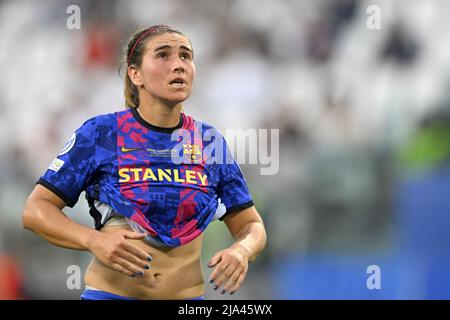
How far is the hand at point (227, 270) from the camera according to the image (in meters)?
2.50

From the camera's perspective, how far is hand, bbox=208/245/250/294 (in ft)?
8.21

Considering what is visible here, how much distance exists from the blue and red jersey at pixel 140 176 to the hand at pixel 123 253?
18 centimetres

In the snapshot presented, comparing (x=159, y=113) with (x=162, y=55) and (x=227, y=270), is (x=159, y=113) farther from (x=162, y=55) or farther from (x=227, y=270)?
(x=227, y=270)

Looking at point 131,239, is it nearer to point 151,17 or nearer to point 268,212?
point 268,212

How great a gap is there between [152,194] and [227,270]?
0.40 meters

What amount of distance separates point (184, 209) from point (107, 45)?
11.4 feet

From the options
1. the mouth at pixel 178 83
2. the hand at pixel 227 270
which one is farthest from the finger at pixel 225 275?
the mouth at pixel 178 83

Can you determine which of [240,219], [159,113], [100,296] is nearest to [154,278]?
[100,296]

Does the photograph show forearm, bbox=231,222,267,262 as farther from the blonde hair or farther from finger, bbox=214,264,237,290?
the blonde hair

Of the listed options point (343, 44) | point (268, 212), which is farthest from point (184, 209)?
point (343, 44)

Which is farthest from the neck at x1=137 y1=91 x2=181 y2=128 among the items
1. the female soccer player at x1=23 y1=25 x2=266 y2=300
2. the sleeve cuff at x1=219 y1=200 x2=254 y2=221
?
the sleeve cuff at x1=219 y1=200 x2=254 y2=221

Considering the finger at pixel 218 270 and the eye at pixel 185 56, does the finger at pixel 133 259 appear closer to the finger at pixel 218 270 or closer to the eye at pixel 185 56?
the finger at pixel 218 270

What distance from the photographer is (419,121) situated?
217 inches

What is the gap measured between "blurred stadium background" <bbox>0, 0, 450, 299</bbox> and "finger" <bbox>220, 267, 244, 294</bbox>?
100.0 inches
